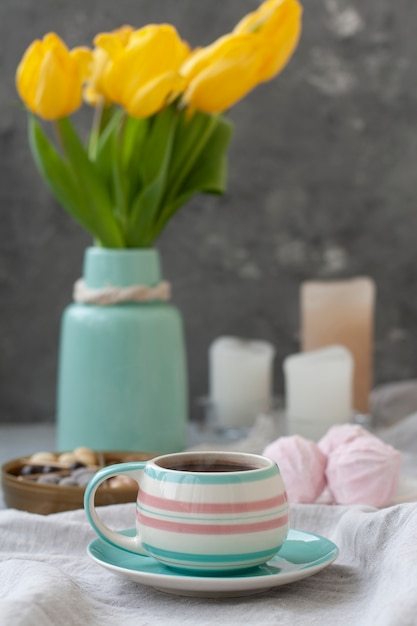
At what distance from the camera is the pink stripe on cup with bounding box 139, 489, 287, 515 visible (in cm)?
59

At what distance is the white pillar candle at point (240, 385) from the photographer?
1.40 m

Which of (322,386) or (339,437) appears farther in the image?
(322,386)

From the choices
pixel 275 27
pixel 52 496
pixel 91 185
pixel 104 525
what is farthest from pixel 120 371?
pixel 104 525

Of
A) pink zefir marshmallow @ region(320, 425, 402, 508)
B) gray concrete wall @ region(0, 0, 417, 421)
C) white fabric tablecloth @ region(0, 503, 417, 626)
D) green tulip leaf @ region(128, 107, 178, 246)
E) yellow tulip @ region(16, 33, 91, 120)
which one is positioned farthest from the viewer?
gray concrete wall @ region(0, 0, 417, 421)

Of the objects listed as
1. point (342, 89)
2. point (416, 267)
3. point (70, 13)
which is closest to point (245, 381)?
point (416, 267)

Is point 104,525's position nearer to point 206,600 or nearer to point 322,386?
point 206,600

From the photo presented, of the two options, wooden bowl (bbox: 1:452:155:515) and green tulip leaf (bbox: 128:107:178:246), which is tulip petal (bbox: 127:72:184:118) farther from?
wooden bowl (bbox: 1:452:155:515)

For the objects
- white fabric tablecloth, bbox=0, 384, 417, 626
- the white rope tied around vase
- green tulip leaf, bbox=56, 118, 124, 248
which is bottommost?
white fabric tablecloth, bbox=0, 384, 417, 626

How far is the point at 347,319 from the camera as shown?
4.69 feet

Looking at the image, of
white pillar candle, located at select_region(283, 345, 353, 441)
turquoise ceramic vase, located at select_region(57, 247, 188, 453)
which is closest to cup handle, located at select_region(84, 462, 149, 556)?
turquoise ceramic vase, located at select_region(57, 247, 188, 453)

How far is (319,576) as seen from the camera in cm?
64

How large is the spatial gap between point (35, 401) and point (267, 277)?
0.45m

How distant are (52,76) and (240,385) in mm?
527

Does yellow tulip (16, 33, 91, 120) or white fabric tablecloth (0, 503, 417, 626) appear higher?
yellow tulip (16, 33, 91, 120)
